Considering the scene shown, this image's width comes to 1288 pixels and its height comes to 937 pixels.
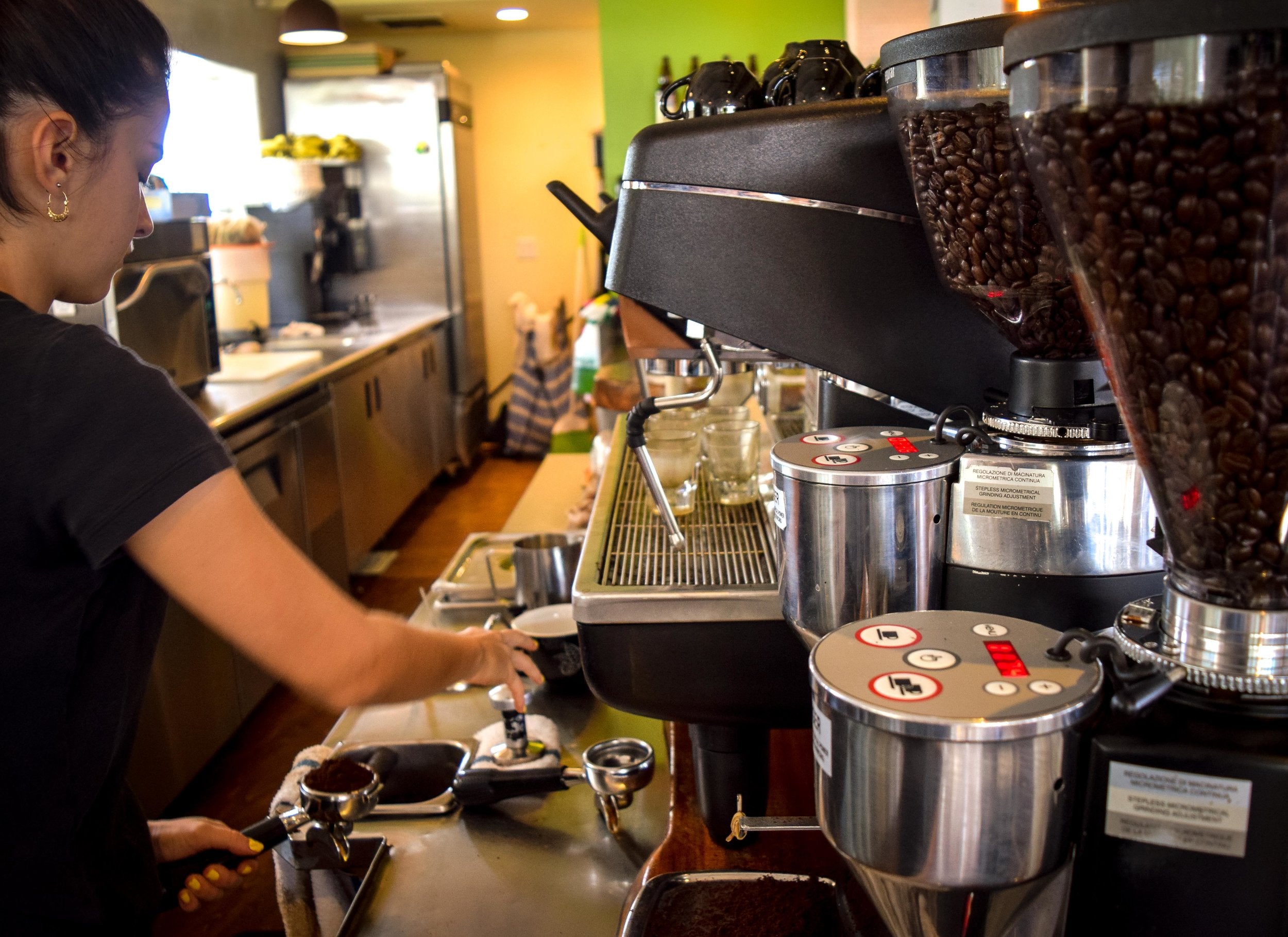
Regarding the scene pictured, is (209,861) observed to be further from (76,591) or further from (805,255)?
(805,255)

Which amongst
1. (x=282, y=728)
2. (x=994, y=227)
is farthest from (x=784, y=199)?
(x=282, y=728)

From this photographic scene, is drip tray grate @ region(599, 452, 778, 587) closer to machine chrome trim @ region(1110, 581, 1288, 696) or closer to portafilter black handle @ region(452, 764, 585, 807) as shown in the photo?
portafilter black handle @ region(452, 764, 585, 807)

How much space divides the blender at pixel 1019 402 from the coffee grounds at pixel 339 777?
0.78 metres

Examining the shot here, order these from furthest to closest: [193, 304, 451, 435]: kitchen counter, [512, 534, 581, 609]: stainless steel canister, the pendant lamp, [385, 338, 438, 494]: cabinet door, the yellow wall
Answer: the yellow wall
[385, 338, 438, 494]: cabinet door
the pendant lamp
[193, 304, 451, 435]: kitchen counter
[512, 534, 581, 609]: stainless steel canister

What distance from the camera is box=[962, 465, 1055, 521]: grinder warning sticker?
832 mm

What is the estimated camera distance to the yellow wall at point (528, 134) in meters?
7.08

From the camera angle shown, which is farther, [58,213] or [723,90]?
[723,90]

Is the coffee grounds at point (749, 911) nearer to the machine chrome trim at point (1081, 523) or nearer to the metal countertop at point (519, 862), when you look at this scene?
the metal countertop at point (519, 862)

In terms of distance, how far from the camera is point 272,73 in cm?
594

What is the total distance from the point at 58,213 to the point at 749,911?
0.83 meters

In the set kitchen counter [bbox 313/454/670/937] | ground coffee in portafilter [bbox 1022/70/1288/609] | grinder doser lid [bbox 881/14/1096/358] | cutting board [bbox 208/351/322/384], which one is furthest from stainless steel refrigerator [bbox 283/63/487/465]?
ground coffee in portafilter [bbox 1022/70/1288/609]

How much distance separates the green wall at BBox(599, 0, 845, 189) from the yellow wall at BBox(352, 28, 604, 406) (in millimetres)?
2095

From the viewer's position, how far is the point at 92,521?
0.77 meters

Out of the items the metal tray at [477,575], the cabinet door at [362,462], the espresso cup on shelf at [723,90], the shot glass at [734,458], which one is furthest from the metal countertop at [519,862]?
the cabinet door at [362,462]
